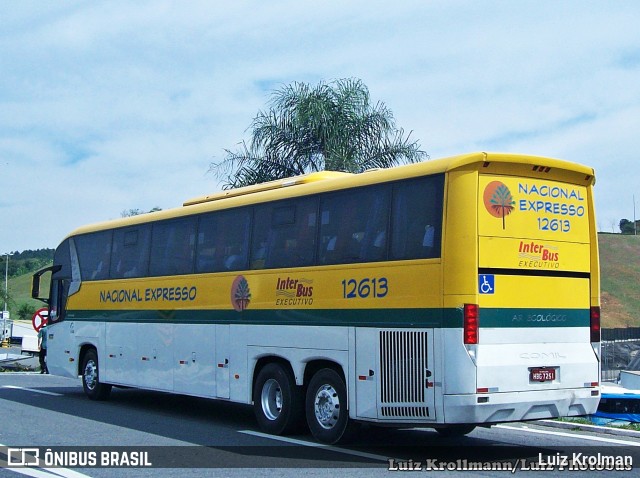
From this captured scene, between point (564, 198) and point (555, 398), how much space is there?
2437mm

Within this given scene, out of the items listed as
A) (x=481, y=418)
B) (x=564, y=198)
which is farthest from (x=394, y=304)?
(x=564, y=198)

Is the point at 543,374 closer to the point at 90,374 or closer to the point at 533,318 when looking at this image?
the point at 533,318

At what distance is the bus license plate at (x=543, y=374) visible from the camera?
10.4 metres

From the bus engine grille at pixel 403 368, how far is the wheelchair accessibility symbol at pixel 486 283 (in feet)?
2.78

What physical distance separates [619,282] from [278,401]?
284ft

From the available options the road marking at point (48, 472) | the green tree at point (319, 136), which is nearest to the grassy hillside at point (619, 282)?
the green tree at point (319, 136)

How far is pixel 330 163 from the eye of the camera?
2728 centimetres

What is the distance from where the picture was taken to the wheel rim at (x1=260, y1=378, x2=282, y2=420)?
42.8 ft

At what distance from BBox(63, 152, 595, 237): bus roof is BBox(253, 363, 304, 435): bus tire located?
8.44 feet

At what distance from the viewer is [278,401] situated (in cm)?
1307

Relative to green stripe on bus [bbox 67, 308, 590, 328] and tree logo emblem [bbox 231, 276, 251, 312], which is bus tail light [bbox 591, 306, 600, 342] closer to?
green stripe on bus [bbox 67, 308, 590, 328]

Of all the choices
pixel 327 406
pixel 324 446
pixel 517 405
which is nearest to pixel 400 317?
pixel 517 405

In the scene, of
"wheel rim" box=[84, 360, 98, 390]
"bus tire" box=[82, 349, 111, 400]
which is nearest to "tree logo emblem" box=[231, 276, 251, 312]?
"bus tire" box=[82, 349, 111, 400]

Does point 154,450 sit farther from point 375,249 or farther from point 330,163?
point 330,163
